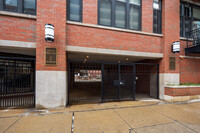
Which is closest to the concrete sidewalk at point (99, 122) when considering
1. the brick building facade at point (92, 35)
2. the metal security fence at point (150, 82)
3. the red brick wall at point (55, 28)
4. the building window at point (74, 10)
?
the brick building facade at point (92, 35)

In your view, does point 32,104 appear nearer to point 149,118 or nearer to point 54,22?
point 54,22

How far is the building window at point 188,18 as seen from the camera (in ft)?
23.2

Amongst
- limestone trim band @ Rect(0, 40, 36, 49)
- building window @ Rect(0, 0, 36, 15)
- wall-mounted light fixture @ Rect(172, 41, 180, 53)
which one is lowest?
limestone trim band @ Rect(0, 40, 36, 49)

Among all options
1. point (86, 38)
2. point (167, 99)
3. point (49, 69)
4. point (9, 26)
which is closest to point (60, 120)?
point (49, 69)

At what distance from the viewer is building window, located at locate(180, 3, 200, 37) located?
7082mm

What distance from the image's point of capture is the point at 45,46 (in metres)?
4.42

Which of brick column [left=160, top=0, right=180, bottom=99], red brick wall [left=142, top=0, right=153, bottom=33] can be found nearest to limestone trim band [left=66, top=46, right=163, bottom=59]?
brick column [left=160, top=0, right=180, bottom=99]

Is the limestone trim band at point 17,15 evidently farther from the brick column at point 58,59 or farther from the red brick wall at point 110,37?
the red brick wall at point 110,37

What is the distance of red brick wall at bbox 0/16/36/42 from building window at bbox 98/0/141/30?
3.59 meters

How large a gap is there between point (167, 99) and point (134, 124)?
13.5 ft

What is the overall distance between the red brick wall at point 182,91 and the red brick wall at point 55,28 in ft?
21.0

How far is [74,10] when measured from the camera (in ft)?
16.9

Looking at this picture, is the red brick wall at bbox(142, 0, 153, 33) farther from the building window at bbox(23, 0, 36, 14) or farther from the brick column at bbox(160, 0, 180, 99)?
the building window at bbox(23, 0, 36, 14)

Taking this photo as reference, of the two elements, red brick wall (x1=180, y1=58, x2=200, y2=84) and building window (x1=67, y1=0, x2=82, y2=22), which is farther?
red brick wall (x1=180, y1=58, x2=200, y2=84)
